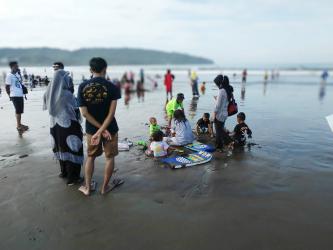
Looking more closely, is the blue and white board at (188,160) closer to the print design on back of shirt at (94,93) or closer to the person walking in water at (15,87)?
the print design on back of shirt at (94,93)

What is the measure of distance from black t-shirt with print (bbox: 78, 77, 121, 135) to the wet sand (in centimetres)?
148

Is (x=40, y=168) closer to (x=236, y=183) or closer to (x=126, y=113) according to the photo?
(x=236, y=183)

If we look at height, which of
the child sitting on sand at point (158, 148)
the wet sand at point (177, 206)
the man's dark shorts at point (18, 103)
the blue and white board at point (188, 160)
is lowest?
the wet sand at point (177, 206)

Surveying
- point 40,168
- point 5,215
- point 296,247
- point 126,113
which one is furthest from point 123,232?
point 126,113

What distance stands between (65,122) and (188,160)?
2.81 meters

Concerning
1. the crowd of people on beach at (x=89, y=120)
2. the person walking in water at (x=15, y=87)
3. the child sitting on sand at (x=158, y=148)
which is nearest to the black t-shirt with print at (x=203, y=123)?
the crowd of people on beach at (x=89, y=120)

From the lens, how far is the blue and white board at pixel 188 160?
6340mm

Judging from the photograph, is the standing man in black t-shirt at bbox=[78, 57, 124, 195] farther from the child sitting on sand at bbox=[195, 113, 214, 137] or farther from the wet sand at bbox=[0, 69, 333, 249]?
the child sitting on sand at bbox=[195, 113, 214, 137]

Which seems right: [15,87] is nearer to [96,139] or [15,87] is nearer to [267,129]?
[96,139]

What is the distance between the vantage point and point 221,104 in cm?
734

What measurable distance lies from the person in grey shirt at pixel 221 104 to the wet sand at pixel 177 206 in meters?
0.73

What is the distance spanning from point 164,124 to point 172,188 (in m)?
5.88

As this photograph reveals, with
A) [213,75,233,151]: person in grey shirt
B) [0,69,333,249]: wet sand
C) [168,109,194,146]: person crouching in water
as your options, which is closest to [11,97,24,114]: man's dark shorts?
[0,69,333,249]: wet sand

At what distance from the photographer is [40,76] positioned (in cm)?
903
